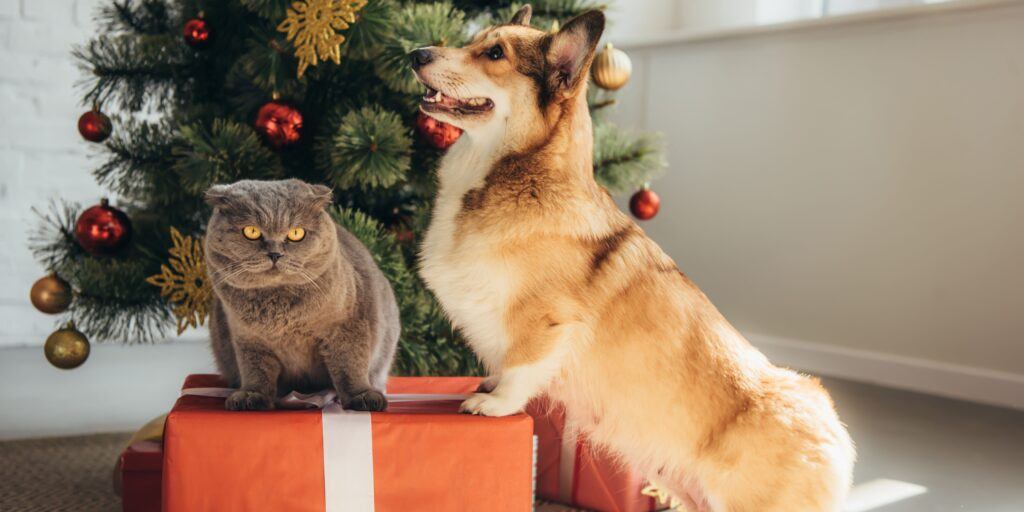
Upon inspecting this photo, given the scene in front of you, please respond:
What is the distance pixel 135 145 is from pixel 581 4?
3.08ft

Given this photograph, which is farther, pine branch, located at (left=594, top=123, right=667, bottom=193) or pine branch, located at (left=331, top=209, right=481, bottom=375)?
pine branch, located at (left=594, top=123, right=667, bottom=193)

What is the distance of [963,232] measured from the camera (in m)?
2.14

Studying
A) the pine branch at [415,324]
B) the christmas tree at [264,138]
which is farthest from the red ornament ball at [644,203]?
the pine branch at [415,324]

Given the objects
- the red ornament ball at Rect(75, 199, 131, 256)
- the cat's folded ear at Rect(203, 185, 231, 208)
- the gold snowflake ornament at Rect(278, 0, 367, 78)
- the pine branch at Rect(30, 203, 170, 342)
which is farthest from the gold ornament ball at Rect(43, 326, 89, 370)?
the cat's folded ear at Rect(203, 185, 231, 208)

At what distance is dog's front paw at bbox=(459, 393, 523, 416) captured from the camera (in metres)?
0.93

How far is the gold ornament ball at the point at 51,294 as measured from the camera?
61.2 inches

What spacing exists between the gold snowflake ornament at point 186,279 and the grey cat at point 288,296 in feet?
1.58

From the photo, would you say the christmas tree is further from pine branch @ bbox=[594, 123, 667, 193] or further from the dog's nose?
the dog's nose

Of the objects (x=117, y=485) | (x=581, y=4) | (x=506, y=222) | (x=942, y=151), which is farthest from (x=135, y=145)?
(x=942, y=151)

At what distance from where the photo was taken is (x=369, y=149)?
138cm

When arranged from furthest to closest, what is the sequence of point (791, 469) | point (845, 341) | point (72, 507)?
point (845, 341) < point (72, 507) < point (791, 469)

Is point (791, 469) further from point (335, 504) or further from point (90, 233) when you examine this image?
point (90, 233)

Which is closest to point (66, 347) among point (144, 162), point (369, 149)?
point (144, 162)

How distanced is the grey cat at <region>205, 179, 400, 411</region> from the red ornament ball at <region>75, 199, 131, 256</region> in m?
0.64
